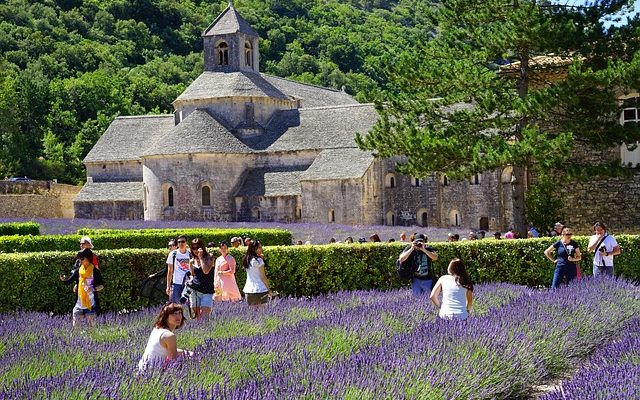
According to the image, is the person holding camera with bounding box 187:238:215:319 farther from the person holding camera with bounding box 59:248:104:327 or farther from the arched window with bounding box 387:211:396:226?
the arched window with bounding box 387:211:396:226

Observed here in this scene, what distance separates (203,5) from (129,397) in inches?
6306

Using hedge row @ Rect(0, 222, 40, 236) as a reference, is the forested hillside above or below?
above

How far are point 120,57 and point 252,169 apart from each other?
3129 inches

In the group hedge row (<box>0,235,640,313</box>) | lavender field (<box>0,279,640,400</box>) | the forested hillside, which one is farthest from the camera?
the forested hillside

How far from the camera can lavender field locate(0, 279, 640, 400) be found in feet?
24.4

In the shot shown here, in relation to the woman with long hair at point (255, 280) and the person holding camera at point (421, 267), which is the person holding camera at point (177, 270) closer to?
the woman with long hair at point (255, 280)

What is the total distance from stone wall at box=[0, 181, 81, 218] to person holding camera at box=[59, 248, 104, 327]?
49076 mm

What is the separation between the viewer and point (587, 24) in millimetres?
28750

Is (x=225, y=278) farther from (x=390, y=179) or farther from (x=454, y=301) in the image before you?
(x=390, y=179)

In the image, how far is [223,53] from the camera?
66.1m

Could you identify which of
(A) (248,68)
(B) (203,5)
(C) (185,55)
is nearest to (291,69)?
(C) (185,55)

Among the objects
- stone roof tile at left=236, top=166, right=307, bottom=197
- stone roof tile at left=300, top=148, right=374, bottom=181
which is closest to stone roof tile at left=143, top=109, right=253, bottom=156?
stone roof tile at left=236, top=166, right=307, bottom=197

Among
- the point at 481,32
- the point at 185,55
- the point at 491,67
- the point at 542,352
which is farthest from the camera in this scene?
the point at 185,55

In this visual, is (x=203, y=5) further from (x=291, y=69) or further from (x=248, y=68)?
(x=248, y=68)
